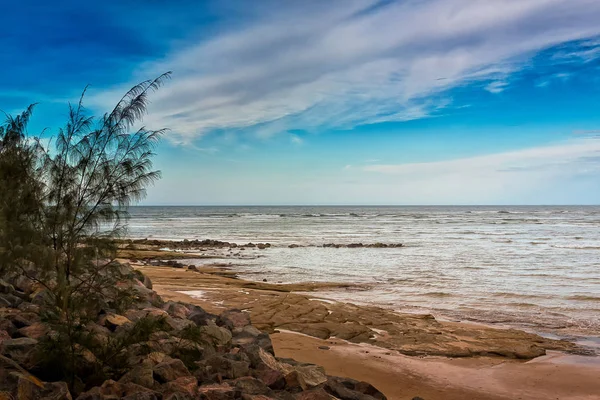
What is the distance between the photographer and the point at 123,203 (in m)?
8.14

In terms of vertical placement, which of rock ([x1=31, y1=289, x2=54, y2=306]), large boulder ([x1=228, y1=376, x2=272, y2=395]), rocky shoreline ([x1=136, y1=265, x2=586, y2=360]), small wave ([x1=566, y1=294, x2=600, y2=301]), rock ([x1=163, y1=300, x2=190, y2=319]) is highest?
rock ([x1=31, y1=289, x2=54, y2=306])

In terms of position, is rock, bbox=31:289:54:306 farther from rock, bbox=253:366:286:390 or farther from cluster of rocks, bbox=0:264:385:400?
rock, bbox=253:366:286:390

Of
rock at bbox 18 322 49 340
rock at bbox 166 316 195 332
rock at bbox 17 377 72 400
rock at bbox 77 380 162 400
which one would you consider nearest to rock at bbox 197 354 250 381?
rock at bbox 77 380 162 400

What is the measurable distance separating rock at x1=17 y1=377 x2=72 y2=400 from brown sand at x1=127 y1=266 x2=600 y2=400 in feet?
16.2

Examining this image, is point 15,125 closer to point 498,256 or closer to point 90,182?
point 90,182

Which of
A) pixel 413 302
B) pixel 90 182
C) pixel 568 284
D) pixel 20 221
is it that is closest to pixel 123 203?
pixel 90 182

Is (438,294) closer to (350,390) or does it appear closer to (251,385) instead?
(350,390)

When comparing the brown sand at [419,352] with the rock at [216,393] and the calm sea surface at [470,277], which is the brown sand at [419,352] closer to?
the calm sea surface at [470,277]

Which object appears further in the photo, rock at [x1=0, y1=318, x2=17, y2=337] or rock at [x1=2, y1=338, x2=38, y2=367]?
rock at [x1=0, y1=318, x2=17, y2=337]

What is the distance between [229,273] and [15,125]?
51.3 ft

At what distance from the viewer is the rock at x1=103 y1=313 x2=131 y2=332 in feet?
24.7

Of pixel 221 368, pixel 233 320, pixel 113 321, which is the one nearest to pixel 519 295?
pixel 233 320

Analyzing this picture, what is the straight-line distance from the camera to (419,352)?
34.5 feet

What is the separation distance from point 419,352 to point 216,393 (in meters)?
6.11
